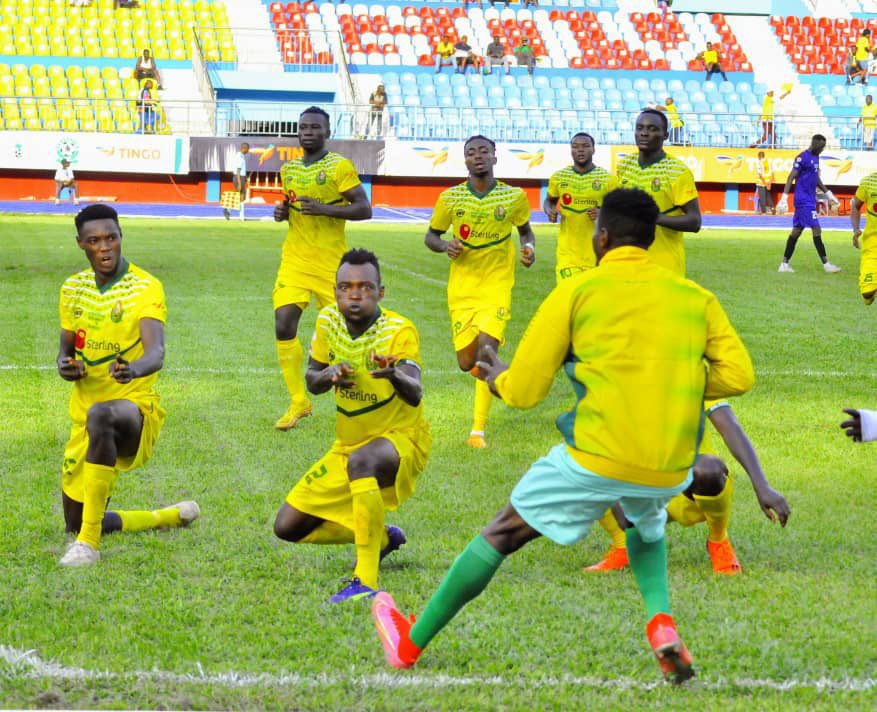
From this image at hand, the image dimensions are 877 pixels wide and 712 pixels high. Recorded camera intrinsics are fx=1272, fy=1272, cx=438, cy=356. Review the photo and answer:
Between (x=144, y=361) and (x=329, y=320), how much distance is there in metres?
0.88

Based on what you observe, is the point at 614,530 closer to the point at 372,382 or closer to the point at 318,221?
the point at 372,382

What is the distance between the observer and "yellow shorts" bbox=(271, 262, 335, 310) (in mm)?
10016

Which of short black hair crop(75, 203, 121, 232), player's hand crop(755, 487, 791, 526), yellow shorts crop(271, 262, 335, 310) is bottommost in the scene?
yellow shorts crop(271, 262, 335, 310)

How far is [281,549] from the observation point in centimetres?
632

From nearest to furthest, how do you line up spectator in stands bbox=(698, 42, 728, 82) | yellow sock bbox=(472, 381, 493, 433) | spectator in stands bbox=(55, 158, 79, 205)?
yellow sock bbox=(472, 381, 493, 433) → spectator in stands bbox=(55, 158, 79, 205) → spectator in stands bbox=(698, 42, 728, 82)

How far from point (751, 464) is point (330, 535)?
6.40 ft

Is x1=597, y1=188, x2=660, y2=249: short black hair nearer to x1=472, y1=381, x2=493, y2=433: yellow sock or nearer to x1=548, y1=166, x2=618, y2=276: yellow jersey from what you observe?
x1=472, y1=381, x2=493, y2=433: yellow sock

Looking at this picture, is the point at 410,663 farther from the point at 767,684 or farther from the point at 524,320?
the point at 524,320

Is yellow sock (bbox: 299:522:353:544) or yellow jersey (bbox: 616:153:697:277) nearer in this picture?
yellow sock (bbox: 299:522:353:544)

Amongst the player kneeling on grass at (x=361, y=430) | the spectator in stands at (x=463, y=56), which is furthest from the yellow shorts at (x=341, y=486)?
the spectator in stands at (x=463, y=56)

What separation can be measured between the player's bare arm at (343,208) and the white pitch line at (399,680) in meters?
5.73

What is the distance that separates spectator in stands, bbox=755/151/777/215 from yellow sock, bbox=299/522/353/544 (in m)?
36.4

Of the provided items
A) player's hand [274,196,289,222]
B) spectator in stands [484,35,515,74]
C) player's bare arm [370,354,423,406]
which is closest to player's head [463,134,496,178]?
player's hand [274,196,289,222]

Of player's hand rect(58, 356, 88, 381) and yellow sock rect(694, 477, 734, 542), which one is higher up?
player's hand rect(58, 356, 88, 381)
